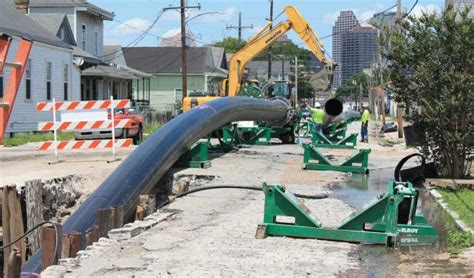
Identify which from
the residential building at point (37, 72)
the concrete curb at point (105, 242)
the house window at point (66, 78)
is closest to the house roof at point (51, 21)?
the residential building at point (37, 72)

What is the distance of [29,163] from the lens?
54.2ft

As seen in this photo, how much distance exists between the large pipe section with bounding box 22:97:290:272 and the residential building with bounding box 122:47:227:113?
49.0 metres

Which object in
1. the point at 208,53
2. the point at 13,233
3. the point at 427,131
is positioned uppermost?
the point at 208,53

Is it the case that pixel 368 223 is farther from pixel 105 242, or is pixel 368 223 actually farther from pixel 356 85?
pixel 356 85

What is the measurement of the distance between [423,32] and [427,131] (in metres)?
1.92

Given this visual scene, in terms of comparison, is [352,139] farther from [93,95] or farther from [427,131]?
[93,95]

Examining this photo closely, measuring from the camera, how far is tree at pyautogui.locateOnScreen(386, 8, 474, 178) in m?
12.6

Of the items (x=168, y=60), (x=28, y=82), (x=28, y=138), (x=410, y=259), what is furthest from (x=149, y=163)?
(x=168, y=60)

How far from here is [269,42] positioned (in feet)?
94.7

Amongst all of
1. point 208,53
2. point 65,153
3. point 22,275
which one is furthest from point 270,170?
point 208,53

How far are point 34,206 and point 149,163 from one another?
208 cm

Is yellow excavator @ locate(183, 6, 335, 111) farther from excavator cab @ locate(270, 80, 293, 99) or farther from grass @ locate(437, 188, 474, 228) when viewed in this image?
grass @ locate(437, 188, 474, 228)

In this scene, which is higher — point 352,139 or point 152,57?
point 152,57

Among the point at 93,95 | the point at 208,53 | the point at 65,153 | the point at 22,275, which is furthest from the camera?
the point at 208,53
